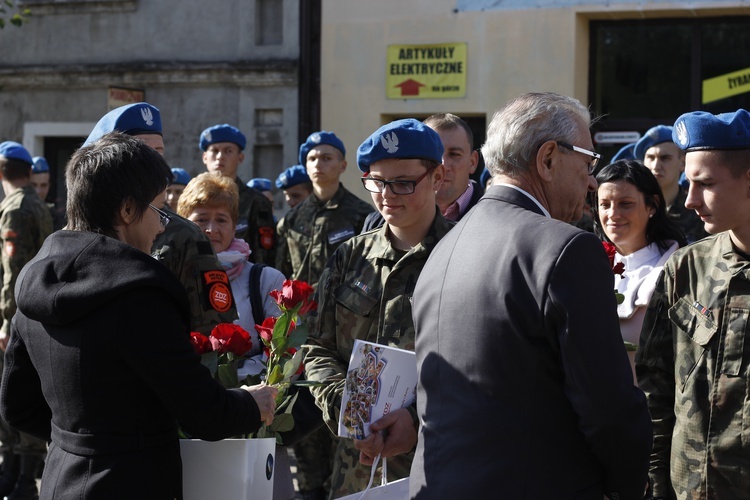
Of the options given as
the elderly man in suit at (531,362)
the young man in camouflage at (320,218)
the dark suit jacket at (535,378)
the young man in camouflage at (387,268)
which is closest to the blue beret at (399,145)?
the young man in camouflage at (387,268)

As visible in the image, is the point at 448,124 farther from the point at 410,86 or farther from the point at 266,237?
the point at 410,86

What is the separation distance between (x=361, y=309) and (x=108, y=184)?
1.27 m

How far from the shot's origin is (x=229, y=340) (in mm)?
3600

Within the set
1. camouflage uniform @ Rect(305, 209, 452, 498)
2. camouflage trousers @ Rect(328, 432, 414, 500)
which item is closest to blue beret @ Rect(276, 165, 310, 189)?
camouflage uniform @ Rect(305, 209, 452, 498)

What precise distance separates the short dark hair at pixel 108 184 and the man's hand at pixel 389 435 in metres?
1.00

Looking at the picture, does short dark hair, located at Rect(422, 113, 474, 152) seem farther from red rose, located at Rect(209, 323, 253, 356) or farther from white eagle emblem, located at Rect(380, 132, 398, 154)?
red rose, located at Rect(209, 323, 253, 356)

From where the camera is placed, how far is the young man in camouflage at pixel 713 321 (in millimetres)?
3629

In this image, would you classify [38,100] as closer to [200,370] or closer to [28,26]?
[28,26]

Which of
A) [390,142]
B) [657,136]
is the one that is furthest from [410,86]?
[390,142]

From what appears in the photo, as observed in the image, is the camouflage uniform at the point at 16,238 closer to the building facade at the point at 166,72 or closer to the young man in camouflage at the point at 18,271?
the young man in camouflage at the point at 18,271

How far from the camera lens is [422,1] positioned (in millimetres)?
13086

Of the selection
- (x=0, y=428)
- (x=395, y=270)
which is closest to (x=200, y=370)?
(x=395, y=270)

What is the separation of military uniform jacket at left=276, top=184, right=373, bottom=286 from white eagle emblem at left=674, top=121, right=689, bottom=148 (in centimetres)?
491

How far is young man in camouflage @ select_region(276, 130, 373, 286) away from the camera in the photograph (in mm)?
8766
